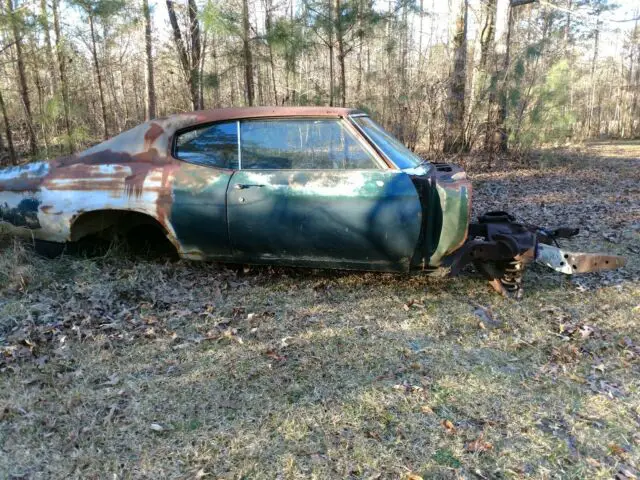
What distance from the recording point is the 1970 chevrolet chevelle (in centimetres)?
374

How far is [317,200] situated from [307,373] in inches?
56.1

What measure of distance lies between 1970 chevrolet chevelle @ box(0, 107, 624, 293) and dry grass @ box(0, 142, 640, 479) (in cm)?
39

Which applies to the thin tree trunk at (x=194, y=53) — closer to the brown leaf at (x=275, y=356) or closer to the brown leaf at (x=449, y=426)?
the brown leaf at (x=275, y=356)

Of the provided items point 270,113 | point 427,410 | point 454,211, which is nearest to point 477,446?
point 427,410

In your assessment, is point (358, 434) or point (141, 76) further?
point (141, 76)

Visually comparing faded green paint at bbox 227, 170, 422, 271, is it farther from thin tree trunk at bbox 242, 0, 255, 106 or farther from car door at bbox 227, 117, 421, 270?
thin tree trunk at bbox 242, 0, 255, 106

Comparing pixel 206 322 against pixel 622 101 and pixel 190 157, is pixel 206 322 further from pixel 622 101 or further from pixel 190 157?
pixel 622 101

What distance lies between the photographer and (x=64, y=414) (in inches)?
101

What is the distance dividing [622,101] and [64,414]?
105 feet

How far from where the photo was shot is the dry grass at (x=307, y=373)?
229 cm

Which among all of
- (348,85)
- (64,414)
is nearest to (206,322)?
(64,414)

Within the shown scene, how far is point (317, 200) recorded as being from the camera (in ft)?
12.5

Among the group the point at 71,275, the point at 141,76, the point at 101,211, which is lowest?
the point at 71,275

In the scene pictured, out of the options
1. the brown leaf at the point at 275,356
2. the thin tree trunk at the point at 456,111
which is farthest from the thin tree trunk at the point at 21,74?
the thin tree trunk at the point at 456,111
